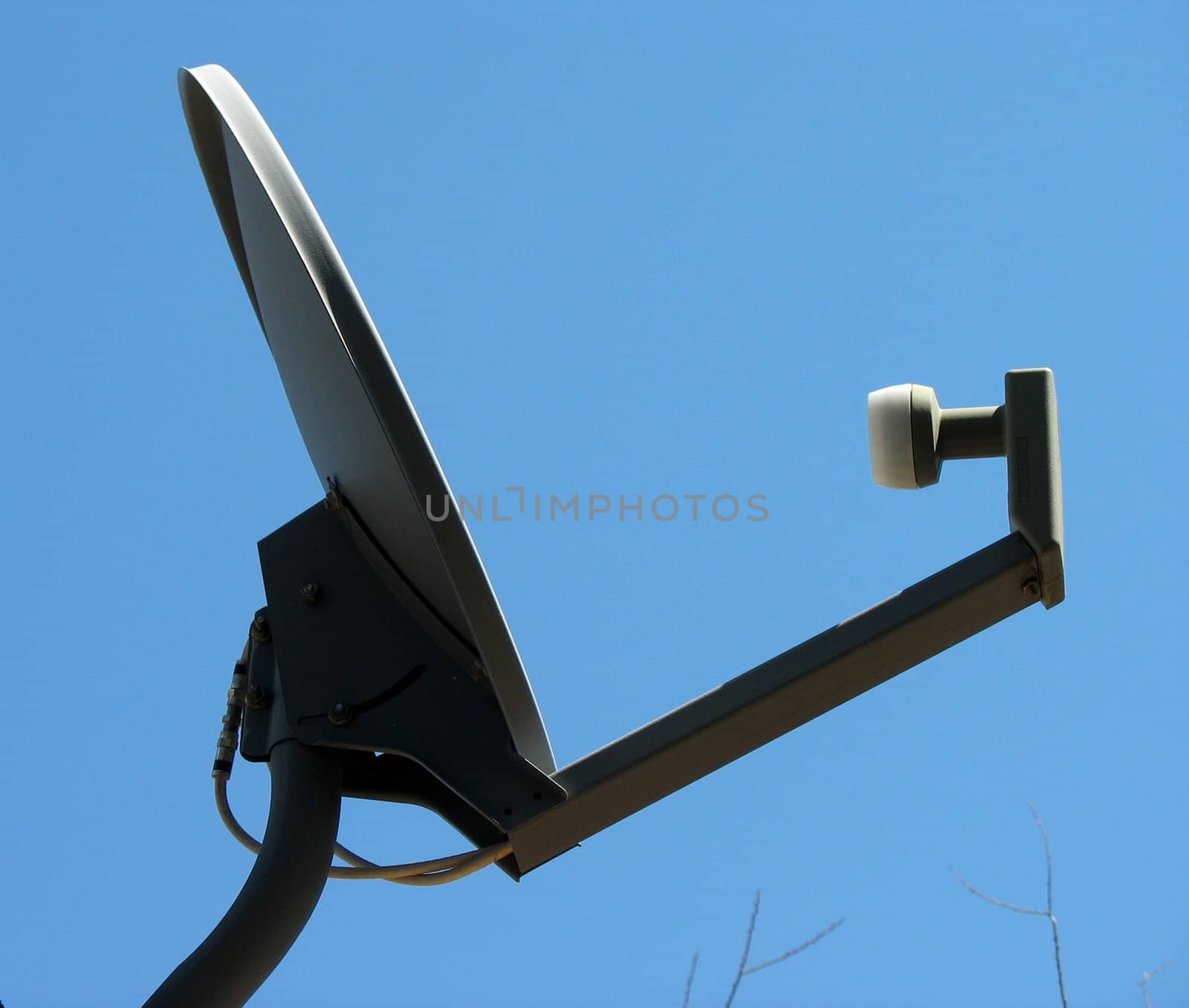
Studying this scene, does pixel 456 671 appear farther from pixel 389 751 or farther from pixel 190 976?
→ pixel 190 976

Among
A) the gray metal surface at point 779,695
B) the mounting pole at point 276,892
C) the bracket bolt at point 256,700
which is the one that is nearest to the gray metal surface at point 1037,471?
the gray metal surface at point 779,695

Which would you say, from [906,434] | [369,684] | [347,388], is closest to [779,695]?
[906,434]

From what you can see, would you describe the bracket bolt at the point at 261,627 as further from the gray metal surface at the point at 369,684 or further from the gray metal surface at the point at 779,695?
the gray metal surface at the point at 779,695

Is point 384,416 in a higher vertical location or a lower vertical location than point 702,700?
higher

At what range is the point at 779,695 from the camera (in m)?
1.81

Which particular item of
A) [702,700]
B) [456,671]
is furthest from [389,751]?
[702,700]

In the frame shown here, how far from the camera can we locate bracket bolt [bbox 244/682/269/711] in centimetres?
205

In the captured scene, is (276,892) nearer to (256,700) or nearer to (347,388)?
(256,700)

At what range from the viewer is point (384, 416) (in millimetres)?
1571

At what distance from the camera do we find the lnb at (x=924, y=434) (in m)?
1.99

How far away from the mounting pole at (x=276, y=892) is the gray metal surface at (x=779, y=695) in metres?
0.30

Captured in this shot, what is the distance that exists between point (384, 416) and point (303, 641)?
22.0 inches

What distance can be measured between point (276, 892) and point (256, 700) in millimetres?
355

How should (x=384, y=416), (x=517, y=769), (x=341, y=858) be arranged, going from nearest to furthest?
(x=384, y=416) → (x=517, y=769) → (x=341, y=858)
